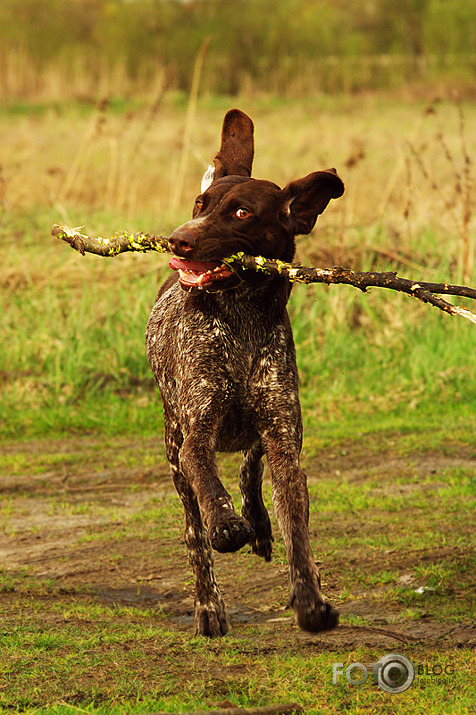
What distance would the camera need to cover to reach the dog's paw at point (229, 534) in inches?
151

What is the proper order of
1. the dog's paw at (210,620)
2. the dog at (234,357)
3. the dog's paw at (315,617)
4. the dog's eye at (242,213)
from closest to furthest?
the dog's paw at (315,617) → the dog at (234,357) → the dog's eye at (242,213) → the dog's paw at (210,620)

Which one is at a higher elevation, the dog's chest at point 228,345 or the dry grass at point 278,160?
the dry grass at point 278,160

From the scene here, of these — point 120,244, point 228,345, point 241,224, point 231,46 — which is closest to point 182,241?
point 241,224

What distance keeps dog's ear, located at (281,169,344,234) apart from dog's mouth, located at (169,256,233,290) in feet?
1.34

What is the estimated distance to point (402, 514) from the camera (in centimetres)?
644

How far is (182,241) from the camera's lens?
4031mm

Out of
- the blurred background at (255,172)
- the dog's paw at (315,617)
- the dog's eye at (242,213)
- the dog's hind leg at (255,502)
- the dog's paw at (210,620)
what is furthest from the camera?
the blurred background at (255,172)

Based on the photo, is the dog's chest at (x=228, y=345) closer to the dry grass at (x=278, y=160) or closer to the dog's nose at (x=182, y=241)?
the dog's nose at (x=182, y=241)

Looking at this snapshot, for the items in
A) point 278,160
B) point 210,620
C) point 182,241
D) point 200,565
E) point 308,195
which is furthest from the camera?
point 278,160

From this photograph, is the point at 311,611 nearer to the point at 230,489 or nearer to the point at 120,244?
the point at 120,244

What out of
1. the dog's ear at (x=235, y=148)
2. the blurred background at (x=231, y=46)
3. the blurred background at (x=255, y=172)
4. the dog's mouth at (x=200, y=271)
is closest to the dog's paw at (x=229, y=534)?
the dog's mouth at (x=200, y=271)

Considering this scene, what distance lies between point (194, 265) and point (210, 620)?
1.60 m

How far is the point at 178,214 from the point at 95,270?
3545 millimetres

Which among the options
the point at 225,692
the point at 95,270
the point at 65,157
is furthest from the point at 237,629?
the point at 65,157
